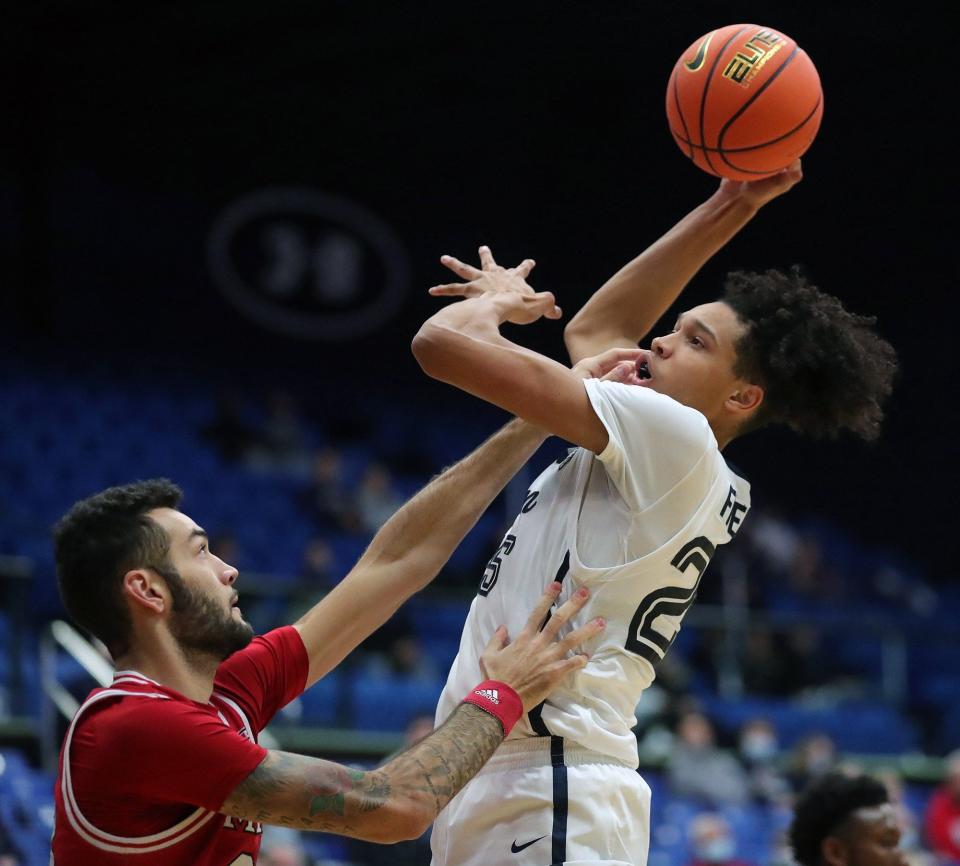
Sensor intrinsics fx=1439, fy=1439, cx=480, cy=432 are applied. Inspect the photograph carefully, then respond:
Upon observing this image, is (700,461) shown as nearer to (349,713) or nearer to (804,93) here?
(804,93)

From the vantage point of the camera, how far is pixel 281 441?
15008mm

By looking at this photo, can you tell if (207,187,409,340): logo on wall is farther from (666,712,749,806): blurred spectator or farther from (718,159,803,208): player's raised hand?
(718,159,803,208): player's raised hand

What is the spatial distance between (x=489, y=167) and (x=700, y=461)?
45.5 feet

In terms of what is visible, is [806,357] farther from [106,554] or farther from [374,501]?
[374,501]

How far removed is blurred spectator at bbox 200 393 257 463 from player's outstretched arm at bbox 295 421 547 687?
10.9 metres

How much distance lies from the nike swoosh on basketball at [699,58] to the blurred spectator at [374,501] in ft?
33.4

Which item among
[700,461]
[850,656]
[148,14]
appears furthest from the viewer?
[148,14]

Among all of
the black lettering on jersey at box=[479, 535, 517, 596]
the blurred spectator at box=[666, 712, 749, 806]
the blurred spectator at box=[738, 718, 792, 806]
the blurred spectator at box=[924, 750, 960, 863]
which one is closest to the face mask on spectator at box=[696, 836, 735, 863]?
the blurred spectator at box=[666, 712, 749, 806]

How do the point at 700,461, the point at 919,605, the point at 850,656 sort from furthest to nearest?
1. the point at 919,605
2. the point at 850,656
3. the point at 700,461

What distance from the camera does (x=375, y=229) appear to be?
16469 millimetres

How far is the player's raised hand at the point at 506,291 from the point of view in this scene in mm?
3587

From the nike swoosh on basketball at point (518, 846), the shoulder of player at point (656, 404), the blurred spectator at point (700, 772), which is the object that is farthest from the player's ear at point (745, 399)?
the blurred spectator at point (700, 772)

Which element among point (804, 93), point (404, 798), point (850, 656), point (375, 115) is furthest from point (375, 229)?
point (404, 798)

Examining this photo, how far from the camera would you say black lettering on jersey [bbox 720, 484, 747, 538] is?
3.56 metres
